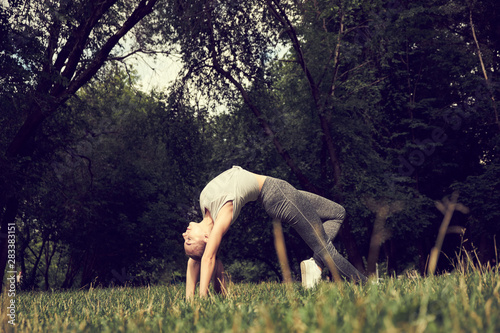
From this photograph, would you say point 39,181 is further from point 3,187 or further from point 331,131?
point 331,131

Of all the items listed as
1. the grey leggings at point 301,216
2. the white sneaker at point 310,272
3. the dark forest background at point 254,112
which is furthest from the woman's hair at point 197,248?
the dark forest background at point 254,112

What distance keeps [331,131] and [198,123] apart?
4.56 m

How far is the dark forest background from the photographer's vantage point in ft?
35.3

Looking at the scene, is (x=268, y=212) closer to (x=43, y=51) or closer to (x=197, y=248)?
(x=197, y=248)

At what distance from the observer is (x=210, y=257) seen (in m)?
3.57

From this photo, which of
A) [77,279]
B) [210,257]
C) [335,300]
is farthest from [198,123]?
[77,279]

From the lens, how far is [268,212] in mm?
4578

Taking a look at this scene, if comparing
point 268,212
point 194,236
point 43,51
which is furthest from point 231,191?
point 43,51

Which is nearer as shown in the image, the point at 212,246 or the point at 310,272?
the point at 212,246

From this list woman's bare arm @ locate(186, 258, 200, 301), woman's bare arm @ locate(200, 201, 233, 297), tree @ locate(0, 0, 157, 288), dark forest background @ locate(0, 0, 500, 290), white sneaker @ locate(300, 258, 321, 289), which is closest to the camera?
woman's bare arm @ locate(200, 201, 233, 297)

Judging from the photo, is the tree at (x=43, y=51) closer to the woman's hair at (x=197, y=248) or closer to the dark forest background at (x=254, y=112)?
the dark forest background at (x=254, y=112)

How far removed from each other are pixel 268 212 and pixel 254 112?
10130 millimetres

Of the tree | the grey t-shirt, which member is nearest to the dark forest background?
the tree

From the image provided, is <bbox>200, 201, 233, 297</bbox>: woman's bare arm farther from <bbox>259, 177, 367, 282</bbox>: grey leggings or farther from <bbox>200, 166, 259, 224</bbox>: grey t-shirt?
<bbox>259, 177, 367, 282</bbox>: grey leggings
